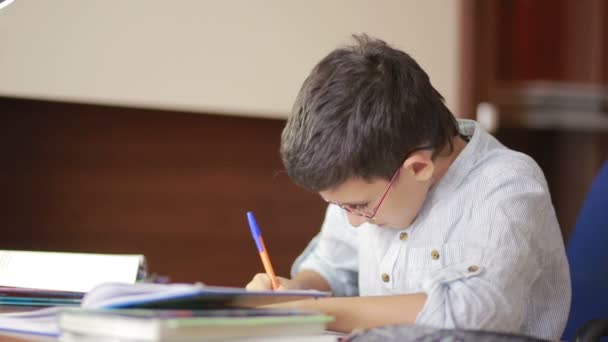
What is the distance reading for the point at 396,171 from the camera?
1.14m

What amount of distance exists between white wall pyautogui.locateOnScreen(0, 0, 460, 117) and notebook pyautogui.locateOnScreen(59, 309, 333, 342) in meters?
1.38

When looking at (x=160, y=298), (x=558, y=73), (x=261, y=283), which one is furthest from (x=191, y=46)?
(x=558, y=73)

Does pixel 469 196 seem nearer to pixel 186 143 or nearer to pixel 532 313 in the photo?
pixel 532 313

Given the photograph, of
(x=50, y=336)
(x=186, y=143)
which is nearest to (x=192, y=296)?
(x=50, y=336)

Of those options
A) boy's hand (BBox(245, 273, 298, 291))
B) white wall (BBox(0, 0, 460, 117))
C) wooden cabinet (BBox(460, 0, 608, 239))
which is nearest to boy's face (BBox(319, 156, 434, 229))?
→ boy's hand (BBox(245, 273, 298, 291))

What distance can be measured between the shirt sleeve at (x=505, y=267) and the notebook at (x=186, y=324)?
212 millimetres

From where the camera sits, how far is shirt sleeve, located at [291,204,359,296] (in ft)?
4.88

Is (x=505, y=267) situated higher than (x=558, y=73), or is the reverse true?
(x=558, y=73)

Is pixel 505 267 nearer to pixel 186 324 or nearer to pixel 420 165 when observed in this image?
pixel 420 165

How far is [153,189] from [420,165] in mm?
1311

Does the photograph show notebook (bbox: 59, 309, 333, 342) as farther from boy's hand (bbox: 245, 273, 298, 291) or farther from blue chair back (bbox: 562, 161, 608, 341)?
blue chair back (bbox: 562, 161, 608, 341)

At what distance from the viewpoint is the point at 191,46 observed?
2.25m

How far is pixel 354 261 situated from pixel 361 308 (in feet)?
1.53

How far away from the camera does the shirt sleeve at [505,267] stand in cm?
98
